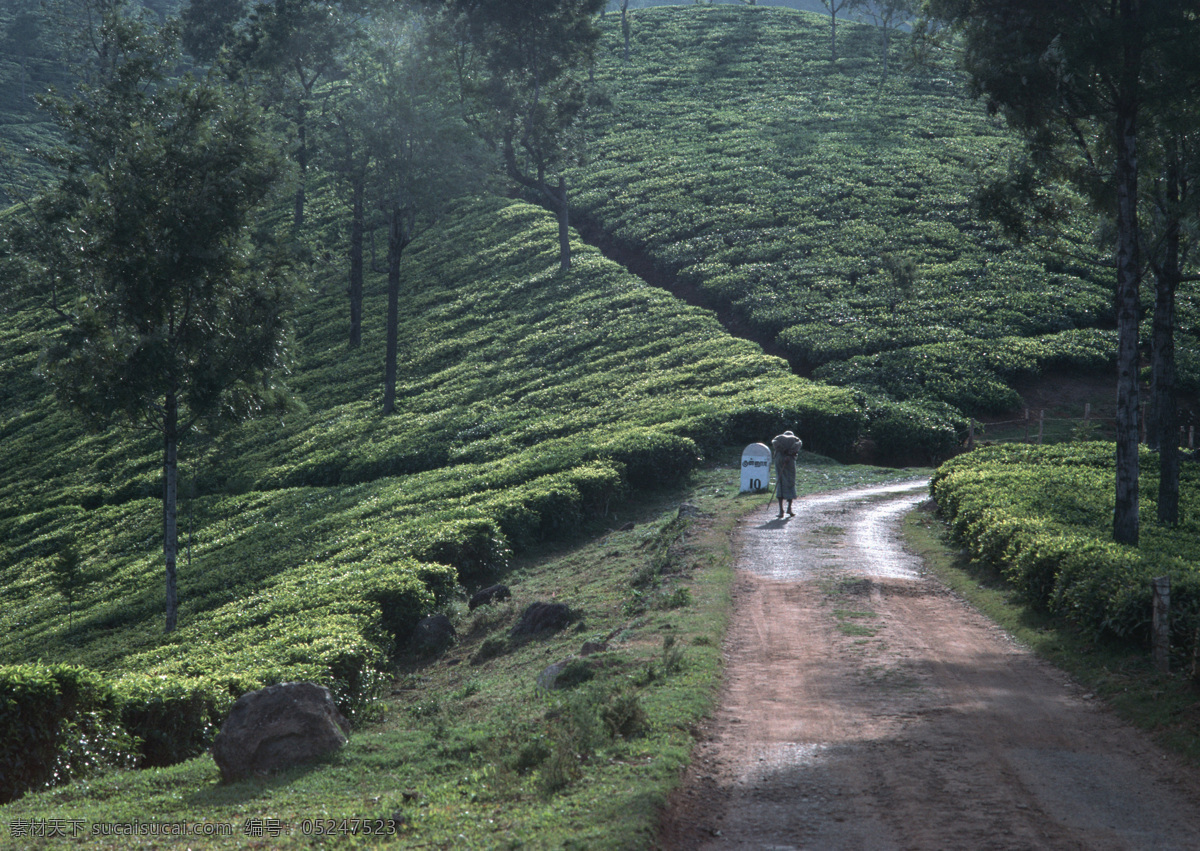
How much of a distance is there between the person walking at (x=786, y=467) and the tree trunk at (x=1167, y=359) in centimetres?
778

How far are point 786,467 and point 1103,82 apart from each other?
1037 centimetres

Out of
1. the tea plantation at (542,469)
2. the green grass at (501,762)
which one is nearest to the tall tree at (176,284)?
the tea plantation at (542,469)

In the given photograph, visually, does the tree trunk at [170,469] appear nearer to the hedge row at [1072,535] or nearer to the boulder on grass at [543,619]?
the boulder on grass at [543,619]

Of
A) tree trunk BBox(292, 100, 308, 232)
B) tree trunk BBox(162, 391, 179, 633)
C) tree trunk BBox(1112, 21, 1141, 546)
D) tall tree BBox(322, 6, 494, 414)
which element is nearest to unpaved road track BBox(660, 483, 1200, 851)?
tree trunk BBox(1112, 21, 1141, 546)

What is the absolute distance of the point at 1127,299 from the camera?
54.9ft

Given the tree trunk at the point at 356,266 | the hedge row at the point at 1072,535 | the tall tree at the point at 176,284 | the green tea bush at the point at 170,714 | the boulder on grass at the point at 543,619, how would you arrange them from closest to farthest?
the hedge row at the point at 1072,535, the green tea bush at the point at 170,714, the boulder on grass at the point at 543,619, the tall tree at the point at 176,284, the tree trunk at the point at 356,266

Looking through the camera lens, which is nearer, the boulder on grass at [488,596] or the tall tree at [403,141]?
the boulder on grass at [488,596]

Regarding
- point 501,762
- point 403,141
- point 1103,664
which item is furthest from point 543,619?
point 403,141

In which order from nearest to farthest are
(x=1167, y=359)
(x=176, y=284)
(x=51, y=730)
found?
(x=51, y=730) < (x=176, y=284) < (x=1167, y=359)

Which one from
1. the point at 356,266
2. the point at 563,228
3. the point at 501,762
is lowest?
the point at 501,762

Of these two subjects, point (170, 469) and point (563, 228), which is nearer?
point (170, 469)

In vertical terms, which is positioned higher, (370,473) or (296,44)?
(296,44)

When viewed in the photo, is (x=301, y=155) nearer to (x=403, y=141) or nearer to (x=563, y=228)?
(x=563, y=228)

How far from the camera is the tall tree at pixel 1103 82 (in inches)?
651
